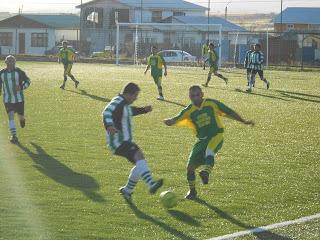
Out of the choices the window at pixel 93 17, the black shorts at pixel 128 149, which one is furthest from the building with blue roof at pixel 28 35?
the black shorts at pixel 128 149

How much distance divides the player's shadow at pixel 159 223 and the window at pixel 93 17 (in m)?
62.9

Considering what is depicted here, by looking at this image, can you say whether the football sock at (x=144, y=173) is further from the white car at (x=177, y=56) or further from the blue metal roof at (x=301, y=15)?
the blue metal roof at (x=301, y=15)

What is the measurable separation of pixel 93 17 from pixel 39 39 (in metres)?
5.53

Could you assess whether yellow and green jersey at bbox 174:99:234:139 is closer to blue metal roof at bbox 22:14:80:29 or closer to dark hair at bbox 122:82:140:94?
dark hair at bbox 122:82:140:94

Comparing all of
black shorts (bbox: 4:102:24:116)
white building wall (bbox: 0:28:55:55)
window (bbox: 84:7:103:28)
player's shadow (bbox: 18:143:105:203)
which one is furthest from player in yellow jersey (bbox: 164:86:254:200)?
window (bbox: 84:7:103:28)

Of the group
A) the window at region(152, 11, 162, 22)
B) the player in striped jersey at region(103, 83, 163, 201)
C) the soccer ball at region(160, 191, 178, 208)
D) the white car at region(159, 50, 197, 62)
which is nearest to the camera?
the soccer ball at region(160, 191, 178, 208)

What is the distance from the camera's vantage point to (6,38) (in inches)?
2803

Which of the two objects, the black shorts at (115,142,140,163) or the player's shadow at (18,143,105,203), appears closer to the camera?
the black shorts at (115,142,140,163)

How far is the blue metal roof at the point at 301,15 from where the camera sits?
Answer: 71.4 m

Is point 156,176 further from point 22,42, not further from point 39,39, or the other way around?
point 22,42

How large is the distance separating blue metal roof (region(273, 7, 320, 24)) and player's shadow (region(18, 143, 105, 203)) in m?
60.8

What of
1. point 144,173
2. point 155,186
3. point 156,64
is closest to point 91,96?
point 156,64

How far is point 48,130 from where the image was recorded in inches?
642

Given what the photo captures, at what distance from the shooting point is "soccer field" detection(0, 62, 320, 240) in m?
8.23
